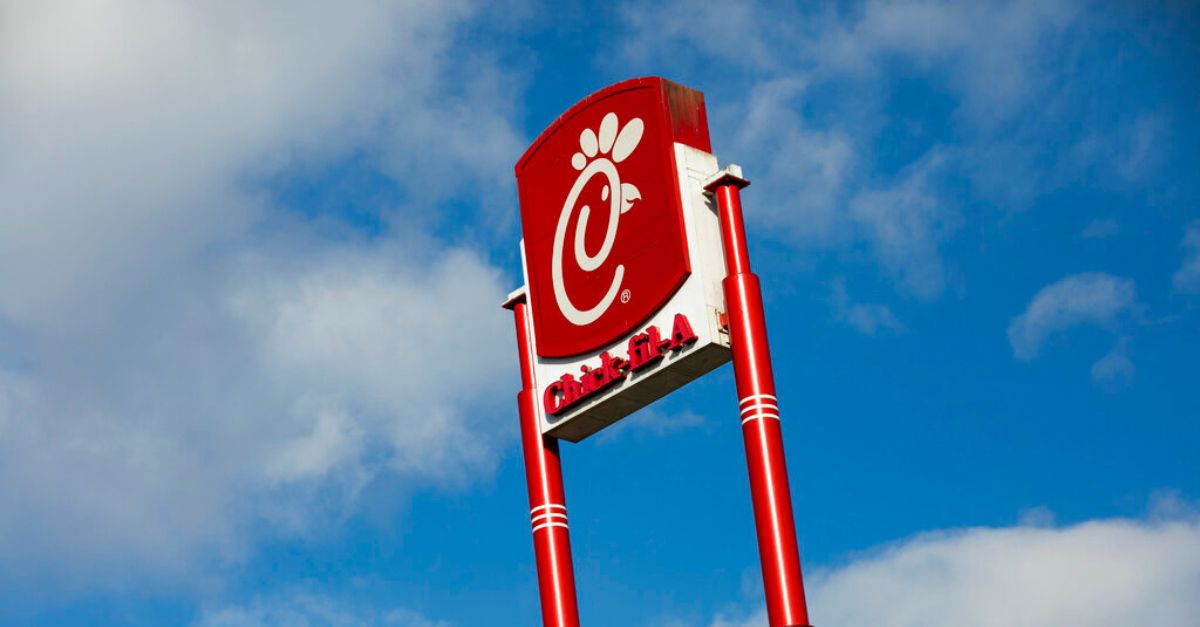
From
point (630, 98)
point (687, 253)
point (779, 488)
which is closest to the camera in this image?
point (779, 488)

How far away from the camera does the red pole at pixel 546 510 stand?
3438 cm

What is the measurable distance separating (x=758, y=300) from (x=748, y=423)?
233cm

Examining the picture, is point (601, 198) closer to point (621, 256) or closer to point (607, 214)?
point (607, 214)

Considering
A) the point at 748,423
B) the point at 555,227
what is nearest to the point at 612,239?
the point at 555,227

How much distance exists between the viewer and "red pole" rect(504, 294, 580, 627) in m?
34.4

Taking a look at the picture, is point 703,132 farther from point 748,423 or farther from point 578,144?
point 748,423

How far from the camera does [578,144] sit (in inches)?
1457

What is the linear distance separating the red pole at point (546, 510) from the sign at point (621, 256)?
10.5 inches

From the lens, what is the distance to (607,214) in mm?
35844

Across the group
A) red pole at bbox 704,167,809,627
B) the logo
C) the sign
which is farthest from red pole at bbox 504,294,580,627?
red pole at bbox 704,167,809,627

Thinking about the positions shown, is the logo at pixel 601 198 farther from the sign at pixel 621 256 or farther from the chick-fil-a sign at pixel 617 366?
the chick-fil-a sign at pixel 617 366

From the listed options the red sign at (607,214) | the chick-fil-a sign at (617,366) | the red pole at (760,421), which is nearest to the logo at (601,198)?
the red sign at (607,214)

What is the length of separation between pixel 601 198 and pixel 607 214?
0.39 meters

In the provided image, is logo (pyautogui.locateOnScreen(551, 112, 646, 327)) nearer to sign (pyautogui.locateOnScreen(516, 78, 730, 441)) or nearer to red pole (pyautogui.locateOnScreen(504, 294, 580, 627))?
sign (pyautogui.locateOnScreen(516, 78, 730, 441))
